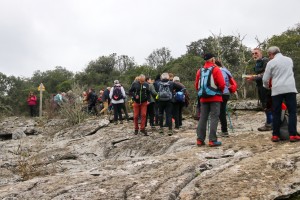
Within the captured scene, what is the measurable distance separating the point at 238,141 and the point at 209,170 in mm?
2281

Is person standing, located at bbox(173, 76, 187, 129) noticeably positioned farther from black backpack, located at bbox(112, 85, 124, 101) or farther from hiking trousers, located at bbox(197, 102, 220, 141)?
hiking trousers, located at bbox(197, 102, 220, 141)

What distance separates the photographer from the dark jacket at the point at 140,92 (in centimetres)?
1023

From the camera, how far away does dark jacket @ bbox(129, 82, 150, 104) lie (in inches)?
403

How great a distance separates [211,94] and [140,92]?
358 cm

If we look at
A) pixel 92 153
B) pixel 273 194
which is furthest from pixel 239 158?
pixel 92 153

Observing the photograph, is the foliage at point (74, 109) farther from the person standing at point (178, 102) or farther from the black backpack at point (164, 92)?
the black backpack at point (164, 92)

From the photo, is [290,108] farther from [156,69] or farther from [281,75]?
[156,69]

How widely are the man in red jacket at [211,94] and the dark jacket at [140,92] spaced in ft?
10.4

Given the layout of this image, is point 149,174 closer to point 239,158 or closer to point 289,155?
point 239,158

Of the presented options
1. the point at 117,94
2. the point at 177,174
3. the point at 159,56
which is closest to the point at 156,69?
the point at 159,56

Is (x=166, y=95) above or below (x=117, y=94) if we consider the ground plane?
below

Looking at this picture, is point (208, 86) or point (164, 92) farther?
point (164, 92)

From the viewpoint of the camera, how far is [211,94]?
6.90 m

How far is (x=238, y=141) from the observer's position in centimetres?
739
